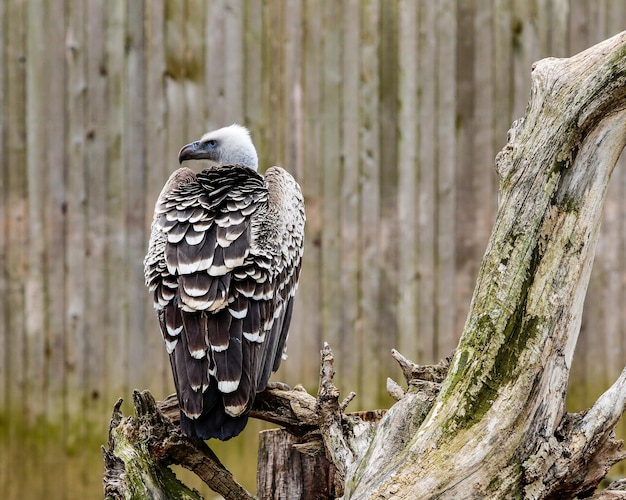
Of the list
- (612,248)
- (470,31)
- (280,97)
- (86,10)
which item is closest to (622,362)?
(612,248)

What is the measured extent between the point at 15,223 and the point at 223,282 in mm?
2277

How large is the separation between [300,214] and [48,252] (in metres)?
1.84

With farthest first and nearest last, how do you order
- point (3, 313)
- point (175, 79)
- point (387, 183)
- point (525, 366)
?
1. point (387, 183)
2. point (175, 79)
3. point (3, 313)
4. point (525, 366)

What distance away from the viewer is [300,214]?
442 cm

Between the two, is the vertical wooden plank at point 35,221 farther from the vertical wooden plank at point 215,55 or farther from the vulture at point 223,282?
the vulture at point 223,282

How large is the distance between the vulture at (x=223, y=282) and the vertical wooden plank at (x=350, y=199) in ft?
3.93

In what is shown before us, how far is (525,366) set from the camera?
315 centimetres

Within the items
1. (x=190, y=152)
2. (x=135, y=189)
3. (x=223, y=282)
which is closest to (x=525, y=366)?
(x=223, y=282)

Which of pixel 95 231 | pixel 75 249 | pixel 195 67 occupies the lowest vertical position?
pixel 75 249

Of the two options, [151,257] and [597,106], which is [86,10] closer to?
[151,257]

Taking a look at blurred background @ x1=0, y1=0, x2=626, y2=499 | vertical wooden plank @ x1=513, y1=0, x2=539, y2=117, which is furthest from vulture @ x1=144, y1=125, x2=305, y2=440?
vertical wooden plank @ x1=513, y1=0, x2=539, y2=117

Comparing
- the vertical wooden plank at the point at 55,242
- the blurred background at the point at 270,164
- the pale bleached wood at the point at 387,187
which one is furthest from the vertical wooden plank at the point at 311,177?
the vertical wooden plank at the point at 55,242

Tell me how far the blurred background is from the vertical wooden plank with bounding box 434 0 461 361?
0.01 meters

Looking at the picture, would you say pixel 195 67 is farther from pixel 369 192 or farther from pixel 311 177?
pixel 369 192
